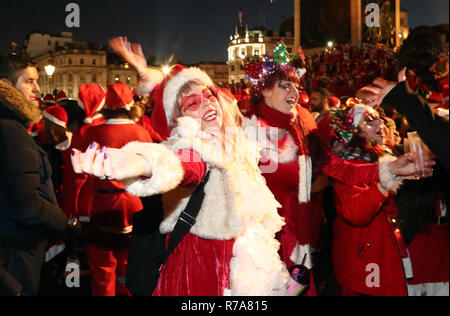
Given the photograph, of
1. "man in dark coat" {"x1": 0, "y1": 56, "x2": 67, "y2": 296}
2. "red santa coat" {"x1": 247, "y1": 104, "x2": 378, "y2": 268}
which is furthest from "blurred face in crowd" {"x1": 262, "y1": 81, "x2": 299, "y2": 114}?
"man in dark coat" {"x1": 0, "y1": 56, "x2": 67, "y2": 296}

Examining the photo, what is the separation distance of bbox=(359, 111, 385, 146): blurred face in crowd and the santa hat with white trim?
257 centimetres

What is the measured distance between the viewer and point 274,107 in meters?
3.60

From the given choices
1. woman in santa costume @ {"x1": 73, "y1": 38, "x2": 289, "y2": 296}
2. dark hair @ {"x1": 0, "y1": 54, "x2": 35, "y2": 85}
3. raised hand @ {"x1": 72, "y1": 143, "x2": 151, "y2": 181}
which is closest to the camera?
raised hand @ {"x1": 72, "y1": 143, "x2": 151, "y2": 181}

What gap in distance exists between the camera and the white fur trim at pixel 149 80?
2.76 m

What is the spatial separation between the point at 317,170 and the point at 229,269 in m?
1.55

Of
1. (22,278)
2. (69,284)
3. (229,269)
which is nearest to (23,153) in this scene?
(22,278)

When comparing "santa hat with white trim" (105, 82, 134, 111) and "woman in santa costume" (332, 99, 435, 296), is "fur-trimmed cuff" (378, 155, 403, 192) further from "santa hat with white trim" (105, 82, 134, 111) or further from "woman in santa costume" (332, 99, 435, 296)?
"santa hat with white trim" (105, 82, 134, 111)

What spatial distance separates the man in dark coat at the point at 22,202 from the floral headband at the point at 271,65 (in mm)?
1787

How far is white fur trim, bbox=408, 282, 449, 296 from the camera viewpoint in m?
3.09

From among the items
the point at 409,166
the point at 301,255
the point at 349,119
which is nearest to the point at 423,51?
the point at 409,166

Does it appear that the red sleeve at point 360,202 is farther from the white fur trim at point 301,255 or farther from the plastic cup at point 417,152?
the white fur trim at point 301,255

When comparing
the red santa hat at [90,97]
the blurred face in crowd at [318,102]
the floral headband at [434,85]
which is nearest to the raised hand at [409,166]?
the floral headband at [434,85]

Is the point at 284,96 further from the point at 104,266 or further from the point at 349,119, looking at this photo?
the point at 104,266

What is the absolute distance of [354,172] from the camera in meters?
2.81
